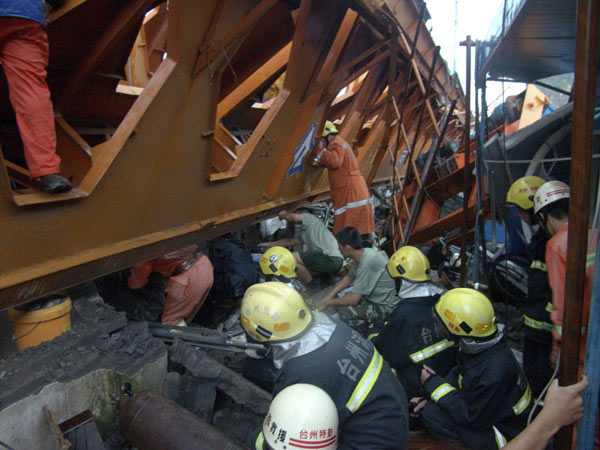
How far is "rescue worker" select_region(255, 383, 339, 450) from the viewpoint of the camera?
1523 millimetres

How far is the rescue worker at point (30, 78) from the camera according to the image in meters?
1.99

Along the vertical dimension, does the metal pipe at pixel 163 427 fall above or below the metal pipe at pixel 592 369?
below

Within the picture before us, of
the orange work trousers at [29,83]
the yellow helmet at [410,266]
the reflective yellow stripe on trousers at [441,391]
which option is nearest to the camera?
the orange work trousers at [29,83]

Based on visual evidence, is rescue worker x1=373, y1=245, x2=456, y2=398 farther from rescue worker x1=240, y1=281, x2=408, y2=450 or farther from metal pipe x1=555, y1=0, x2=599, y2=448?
metal pipe x1=555, y1=0, x2=599, y2=448

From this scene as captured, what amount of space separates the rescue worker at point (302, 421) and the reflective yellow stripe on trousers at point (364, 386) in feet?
1.12

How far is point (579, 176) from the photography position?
4.38ft

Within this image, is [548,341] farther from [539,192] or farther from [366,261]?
[366,261]

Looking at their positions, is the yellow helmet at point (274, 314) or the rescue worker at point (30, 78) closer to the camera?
the rescue worker at point (30, 78)

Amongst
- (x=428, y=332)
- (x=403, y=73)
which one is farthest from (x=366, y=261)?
(x=403, y=73)

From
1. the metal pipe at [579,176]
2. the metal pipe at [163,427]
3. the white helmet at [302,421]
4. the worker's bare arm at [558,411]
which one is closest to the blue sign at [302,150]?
the metal pipe at [163,427]

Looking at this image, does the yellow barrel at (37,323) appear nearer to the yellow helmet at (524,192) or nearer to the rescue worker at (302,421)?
the rescue worker at (302,421)

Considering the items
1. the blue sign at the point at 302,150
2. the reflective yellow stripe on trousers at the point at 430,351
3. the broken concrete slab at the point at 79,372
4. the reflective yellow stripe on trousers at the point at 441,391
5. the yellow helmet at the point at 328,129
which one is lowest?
the reflective yellow stripe on trousers at the point at 441,391

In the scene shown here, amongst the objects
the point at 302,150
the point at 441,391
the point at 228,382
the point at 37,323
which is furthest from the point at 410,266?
the point at 37,323

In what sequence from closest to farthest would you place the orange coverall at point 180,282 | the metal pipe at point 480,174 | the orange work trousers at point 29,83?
the orange work trousers at point 29,83 < the orange coverall at point 180,282 < the metal pipe at point 480,174
